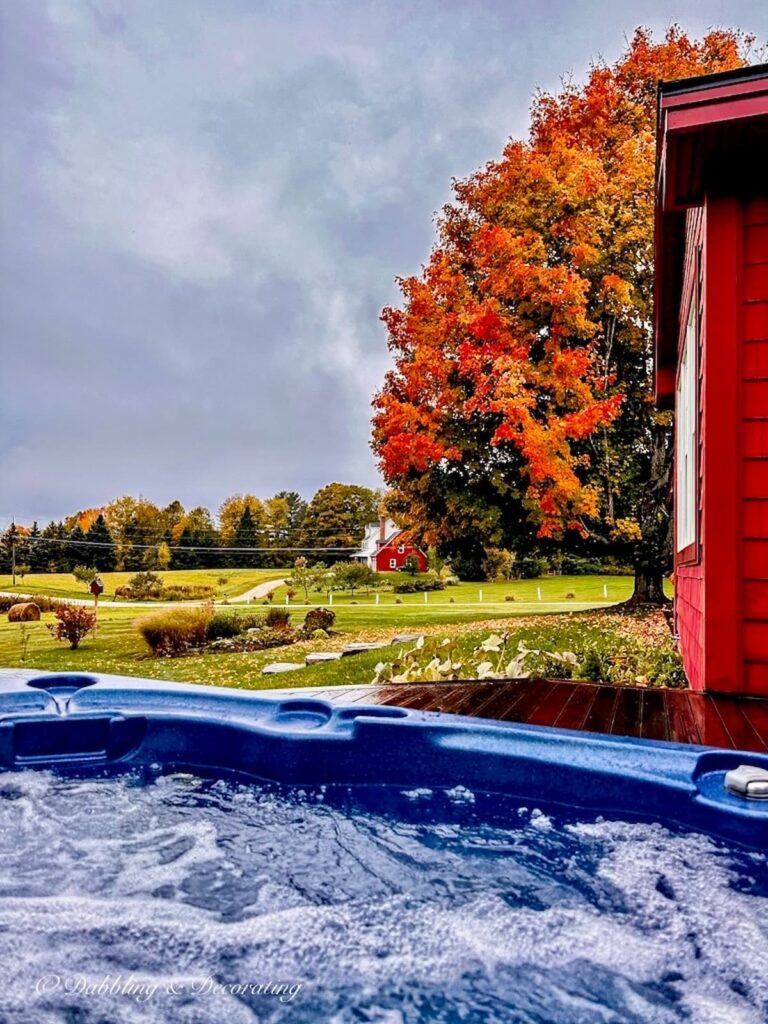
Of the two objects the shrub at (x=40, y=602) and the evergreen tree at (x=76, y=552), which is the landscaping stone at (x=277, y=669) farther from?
the evergreen tree at (x=76, y=552)

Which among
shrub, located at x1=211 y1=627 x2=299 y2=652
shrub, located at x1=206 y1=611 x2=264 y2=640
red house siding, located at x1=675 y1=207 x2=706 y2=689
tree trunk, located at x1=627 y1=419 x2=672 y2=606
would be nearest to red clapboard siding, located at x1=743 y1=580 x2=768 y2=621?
red house siding, located at x1=675 y1=207 x2=706 y2=689

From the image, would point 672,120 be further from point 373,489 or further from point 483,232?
point 373,489

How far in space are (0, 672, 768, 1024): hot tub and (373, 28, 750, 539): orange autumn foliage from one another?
4.34 m

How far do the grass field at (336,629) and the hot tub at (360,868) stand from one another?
2.86m

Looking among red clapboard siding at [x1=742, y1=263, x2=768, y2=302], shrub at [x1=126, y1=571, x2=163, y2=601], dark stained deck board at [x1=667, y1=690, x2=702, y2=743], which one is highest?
red clapboard siding at [x1=742, y1=263, x2=768, y2=302]

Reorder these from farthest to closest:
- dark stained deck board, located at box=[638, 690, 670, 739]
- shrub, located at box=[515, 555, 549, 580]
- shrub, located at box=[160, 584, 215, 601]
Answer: shrub, located at box=[515, 555, 549, 580]
shrub, located at box=[160, 584, 215, 601]
dark stained deck board, located at box=[638, 690, 670, 739]

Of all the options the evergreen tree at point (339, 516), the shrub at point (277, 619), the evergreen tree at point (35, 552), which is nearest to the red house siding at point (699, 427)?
the shrub at point (277, 619)

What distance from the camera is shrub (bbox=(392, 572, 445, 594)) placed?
8.69 m

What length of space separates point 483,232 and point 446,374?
1.33 metres

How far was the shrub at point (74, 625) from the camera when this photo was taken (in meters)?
6.91

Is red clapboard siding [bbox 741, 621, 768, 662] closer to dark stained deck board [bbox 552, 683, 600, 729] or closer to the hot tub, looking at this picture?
dark stained deck board [bbox 552, 683, 600, 729]

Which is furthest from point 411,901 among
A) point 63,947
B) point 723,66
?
point 723,66

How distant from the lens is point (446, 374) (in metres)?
6.89

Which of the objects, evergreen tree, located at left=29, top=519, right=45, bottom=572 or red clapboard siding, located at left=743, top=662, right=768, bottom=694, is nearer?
red clapboard siding, located at left=743, top=662, right=768, bottom=694
